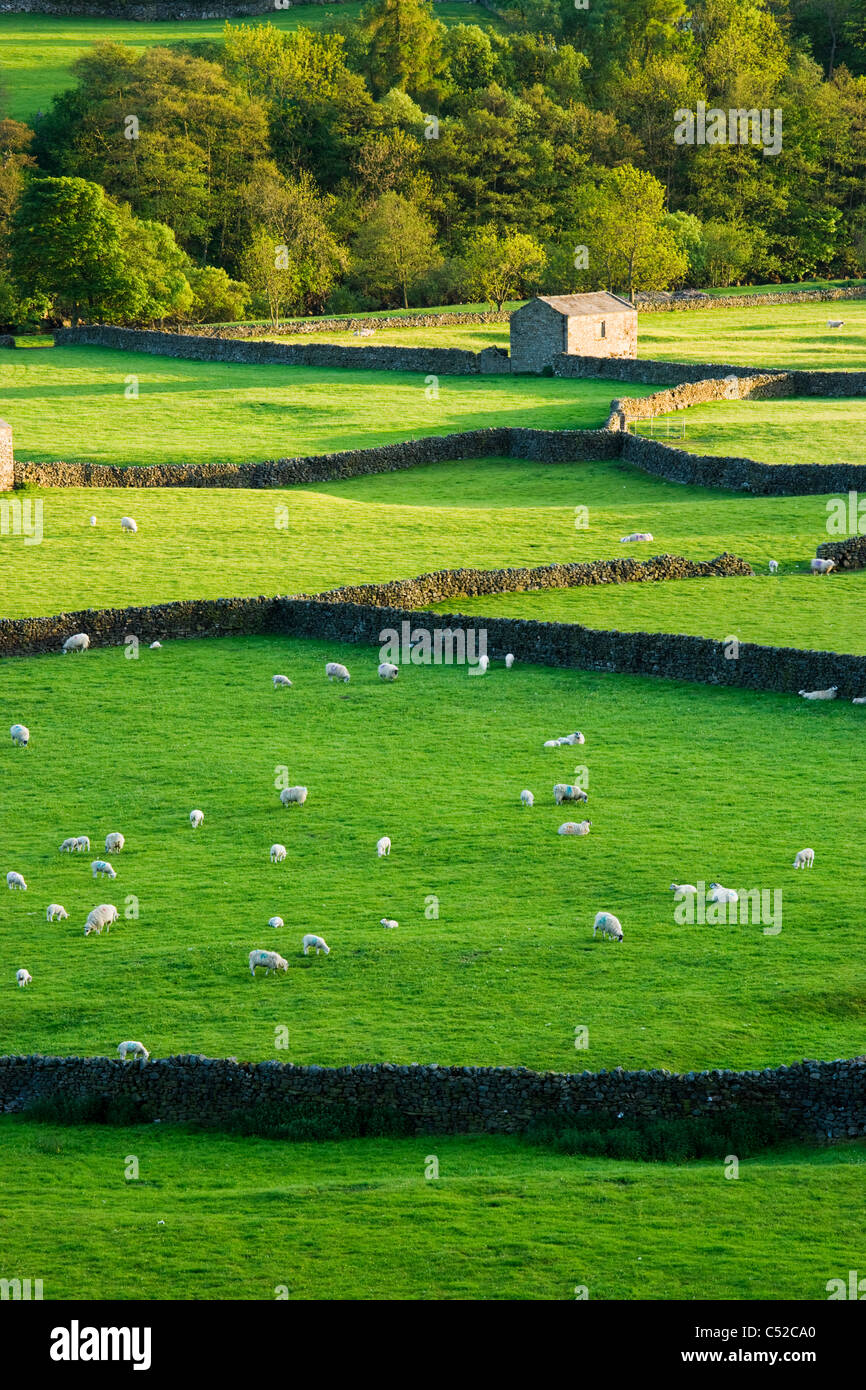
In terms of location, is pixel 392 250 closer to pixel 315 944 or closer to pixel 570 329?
pixel 570 329

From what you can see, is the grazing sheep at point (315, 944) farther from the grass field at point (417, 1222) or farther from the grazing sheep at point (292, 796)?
the grazing sheep at point (292, 796)

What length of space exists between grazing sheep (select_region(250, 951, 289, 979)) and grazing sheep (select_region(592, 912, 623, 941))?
413 centimetres

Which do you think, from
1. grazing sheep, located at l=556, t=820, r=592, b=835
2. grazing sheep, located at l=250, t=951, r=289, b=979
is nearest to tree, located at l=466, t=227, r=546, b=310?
grazing sheep, located at l=556, t=820, r=592, b=835

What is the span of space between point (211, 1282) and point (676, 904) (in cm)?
991

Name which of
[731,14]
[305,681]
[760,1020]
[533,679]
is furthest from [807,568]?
[731,14]

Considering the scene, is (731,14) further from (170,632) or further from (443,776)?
(443,776)

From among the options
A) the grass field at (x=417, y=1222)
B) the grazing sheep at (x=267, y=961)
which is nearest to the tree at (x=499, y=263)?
the grazing sheep at (x=267, y=961)

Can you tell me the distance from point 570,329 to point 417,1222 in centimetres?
6366

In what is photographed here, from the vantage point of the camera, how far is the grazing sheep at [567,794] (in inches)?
1094

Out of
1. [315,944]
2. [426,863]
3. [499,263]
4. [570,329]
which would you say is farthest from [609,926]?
[499,263]

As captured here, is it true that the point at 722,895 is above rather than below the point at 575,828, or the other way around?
below

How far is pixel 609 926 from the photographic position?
72.9ft

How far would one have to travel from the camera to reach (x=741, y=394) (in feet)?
231

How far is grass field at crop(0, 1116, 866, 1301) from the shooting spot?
50.6 ft
